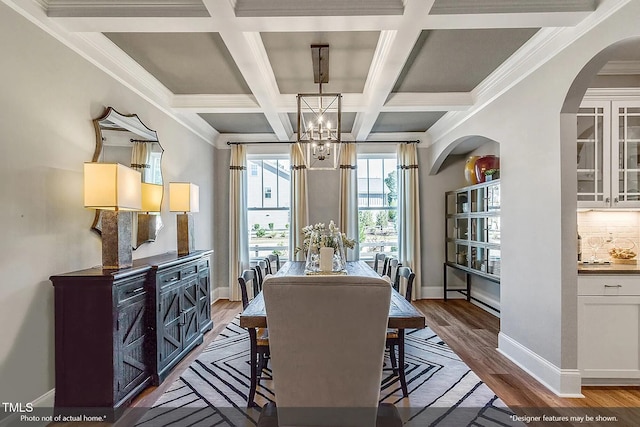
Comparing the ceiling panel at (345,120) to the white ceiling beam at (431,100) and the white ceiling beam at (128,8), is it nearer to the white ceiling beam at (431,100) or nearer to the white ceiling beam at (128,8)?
the white ceiling beam at (431,100)

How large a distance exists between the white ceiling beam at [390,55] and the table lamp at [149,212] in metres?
2.53

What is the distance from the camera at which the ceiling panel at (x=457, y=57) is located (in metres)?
2.82

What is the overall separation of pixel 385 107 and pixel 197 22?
2.44 m

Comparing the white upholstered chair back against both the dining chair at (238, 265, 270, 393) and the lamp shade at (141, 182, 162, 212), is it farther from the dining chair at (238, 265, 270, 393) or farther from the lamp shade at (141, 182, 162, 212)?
the lamp shade at (141, 182, 162, 212)

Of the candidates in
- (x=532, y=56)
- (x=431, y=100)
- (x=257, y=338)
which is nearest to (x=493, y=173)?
(x=431, y=100)

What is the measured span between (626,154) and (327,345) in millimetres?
3064

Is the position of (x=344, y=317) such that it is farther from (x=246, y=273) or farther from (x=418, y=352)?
(x=418, y=352)

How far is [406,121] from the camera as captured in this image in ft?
17.4

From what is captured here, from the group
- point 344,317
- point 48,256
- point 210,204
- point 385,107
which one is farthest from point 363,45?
point 210,204

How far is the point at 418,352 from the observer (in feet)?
11.4

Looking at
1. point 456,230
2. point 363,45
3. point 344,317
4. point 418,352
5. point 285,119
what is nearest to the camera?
point 344,317

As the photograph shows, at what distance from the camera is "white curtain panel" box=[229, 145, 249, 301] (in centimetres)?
588

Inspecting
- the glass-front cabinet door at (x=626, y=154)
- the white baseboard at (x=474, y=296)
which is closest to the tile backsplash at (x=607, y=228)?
the glass-front cabinet door at (x=626, y=154)

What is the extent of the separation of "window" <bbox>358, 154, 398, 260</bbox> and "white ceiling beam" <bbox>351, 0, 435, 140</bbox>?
5.93 feet
